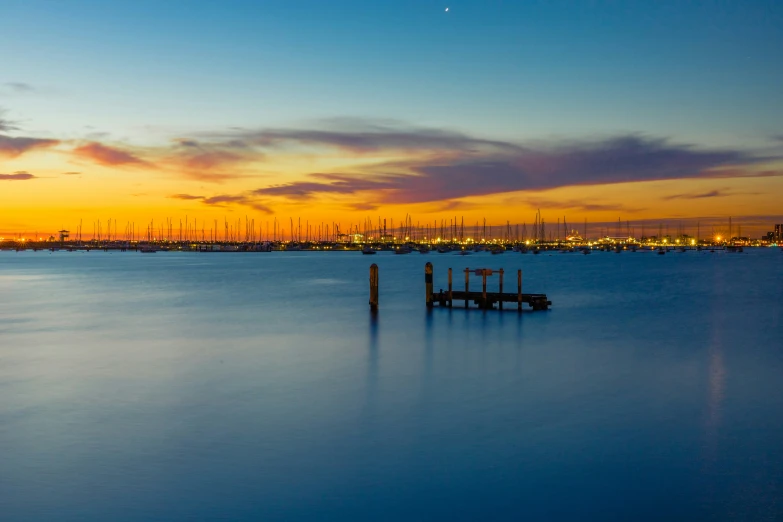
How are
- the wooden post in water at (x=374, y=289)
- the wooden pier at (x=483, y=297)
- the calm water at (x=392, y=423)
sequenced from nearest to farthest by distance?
the calm water at (x=392, y=423)
the wooden pier at (x=483, y=297)
the wooden post in water at (x=374, y=289)

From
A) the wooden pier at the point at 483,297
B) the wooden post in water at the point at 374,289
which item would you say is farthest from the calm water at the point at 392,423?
the wooden post in water at the point at 374,289

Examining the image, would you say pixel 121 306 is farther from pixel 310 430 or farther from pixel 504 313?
pixel 310 430

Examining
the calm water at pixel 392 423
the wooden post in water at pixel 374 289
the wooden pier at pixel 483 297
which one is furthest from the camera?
the wooden post in water at pixel 374 289

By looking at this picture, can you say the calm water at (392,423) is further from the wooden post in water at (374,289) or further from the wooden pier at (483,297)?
the wooden post in water at (374,289)

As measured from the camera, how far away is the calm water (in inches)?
380

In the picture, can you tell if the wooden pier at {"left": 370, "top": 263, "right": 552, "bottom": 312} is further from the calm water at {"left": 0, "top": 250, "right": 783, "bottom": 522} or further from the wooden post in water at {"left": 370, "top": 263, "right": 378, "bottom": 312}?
the calm water at {"left": 0, "top": 250, "right": 783, "bottom": 522}

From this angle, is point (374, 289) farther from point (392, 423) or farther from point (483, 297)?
point (392, 423)

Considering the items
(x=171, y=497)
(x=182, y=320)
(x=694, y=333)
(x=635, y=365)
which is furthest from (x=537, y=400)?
(x=182, y=320)

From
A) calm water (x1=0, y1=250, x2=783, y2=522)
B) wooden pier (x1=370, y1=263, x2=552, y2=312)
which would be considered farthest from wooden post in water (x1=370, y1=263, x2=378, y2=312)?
calm water (x1=0, y1=250, x2=783, y2=522)

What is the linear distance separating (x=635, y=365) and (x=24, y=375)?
16.5 meters

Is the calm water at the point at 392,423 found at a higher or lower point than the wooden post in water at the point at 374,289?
lower

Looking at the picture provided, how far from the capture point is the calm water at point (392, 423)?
9648 millimetres

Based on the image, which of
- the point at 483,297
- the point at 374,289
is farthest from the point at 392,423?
the point at 374,289

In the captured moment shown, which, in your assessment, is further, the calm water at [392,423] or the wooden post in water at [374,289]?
the wooden post in water at [374,289]
